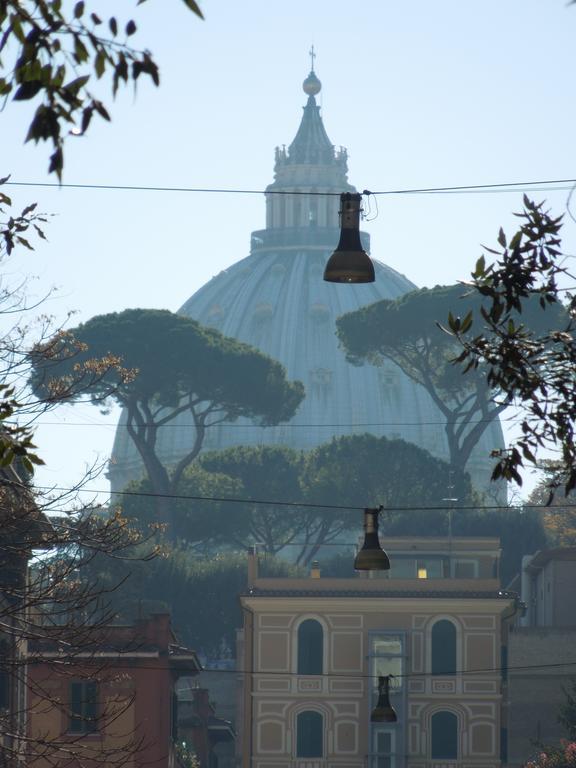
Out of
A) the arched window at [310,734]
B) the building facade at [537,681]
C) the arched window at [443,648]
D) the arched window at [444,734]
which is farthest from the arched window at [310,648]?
the building facade at [537,681]

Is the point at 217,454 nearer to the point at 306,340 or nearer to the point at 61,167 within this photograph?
the point at 306,340

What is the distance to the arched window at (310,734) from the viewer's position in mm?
40312

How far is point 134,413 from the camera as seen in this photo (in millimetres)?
72750

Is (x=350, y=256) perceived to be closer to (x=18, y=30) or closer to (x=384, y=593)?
(x=18, y=30)

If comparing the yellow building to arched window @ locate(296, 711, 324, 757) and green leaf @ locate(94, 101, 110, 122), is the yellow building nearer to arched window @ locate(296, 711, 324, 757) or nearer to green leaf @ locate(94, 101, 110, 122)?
arched window @ locate(296, 711, 324, 757)

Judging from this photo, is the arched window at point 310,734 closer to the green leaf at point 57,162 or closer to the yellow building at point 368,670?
the yellow building at point 368,670

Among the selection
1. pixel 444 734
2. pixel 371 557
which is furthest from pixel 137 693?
pixel 371 557

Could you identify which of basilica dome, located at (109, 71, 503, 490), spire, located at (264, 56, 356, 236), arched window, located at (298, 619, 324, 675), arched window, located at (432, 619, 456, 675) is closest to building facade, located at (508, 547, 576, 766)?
arched window, located at (432, 619, 456, 675)

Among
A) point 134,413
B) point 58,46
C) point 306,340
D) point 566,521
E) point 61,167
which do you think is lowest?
point 61,167

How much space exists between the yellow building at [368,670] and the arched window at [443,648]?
0.02 metres

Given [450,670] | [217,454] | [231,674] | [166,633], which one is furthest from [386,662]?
[217,454]

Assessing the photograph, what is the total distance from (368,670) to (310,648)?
1.23 metres

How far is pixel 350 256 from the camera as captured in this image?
43.7 feet

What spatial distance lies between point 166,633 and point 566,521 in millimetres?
35738
